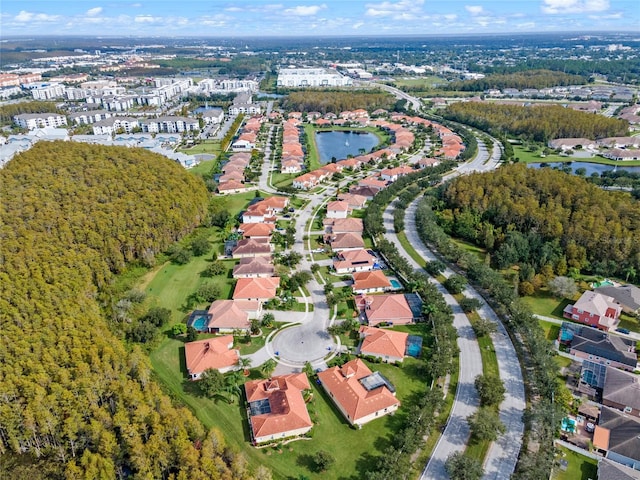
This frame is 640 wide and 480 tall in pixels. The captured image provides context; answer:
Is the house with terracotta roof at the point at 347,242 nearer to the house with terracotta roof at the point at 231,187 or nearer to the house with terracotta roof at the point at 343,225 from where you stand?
the house with terracotta roof at the point at 343,225

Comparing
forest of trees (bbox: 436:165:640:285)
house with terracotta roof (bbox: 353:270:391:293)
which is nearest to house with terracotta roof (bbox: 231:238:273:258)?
house with terracotta roof (bbox: 353:270:391:293)

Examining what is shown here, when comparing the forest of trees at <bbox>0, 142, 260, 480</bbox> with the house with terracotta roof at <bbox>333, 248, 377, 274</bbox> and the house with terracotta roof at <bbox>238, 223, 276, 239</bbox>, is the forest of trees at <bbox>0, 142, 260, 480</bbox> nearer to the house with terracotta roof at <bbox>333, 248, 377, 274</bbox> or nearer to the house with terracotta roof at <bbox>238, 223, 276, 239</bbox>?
the house with terracotta roof at <bbox>238, 223, 276, 239</bbox>

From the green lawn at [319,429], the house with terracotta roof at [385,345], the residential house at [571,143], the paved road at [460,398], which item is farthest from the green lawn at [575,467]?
the residential house at [571,143]

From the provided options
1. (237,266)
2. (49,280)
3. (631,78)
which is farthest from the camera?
(631,78)

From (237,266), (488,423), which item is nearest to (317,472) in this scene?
Result: (488,423)

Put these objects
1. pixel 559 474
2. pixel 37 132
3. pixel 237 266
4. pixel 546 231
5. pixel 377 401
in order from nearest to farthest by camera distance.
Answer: pixel 559 474, pixel 377 401, pixel 237 266, pixel 546 231, pixel 37 132

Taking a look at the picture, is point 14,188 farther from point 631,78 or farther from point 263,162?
point 631,78
